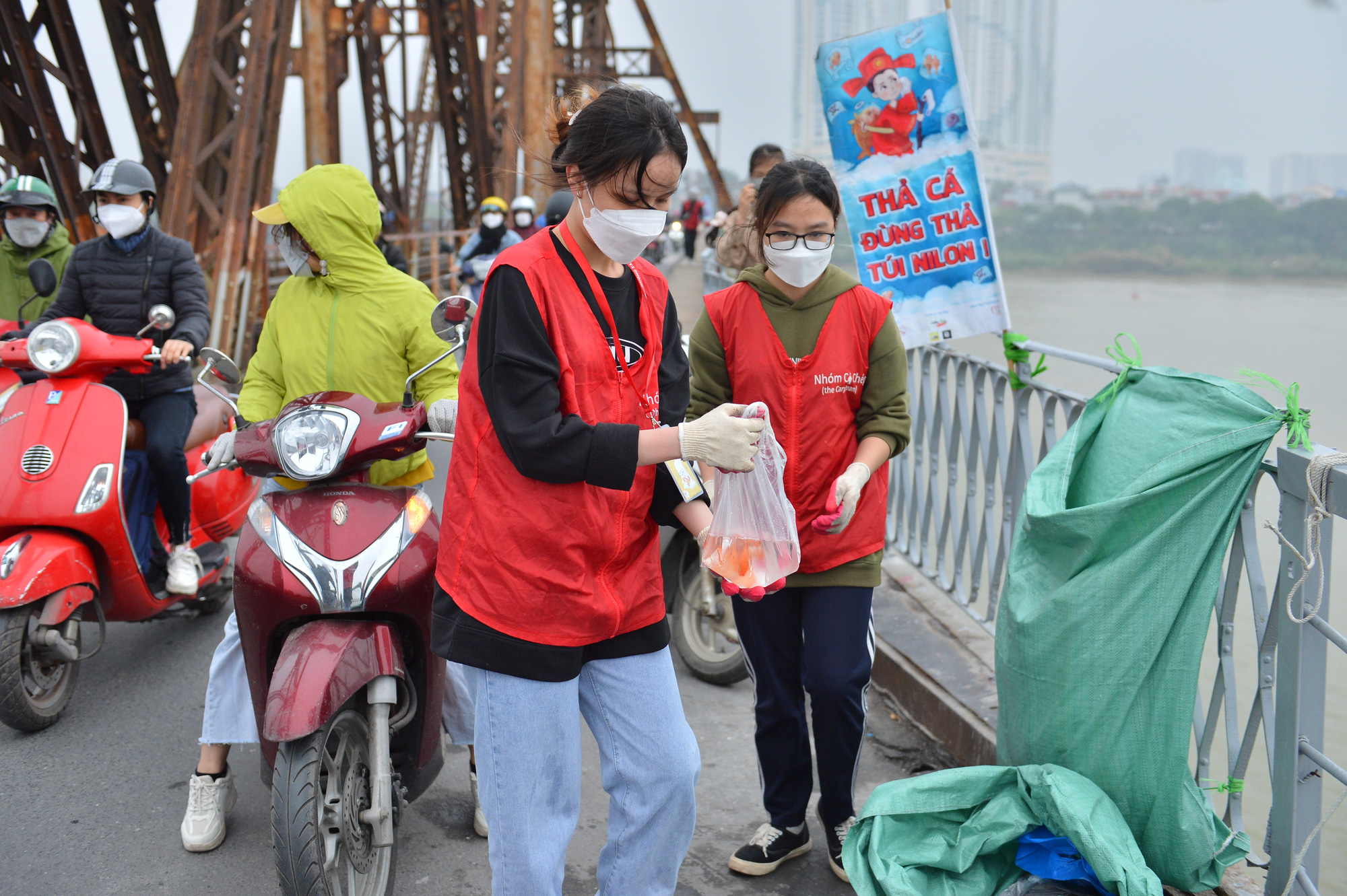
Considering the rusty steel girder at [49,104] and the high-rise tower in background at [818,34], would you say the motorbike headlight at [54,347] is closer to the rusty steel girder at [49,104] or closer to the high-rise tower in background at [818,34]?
the high-rise tower in background at [818,34]

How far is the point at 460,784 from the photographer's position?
3.37 metres

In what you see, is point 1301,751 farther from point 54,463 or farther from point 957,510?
point 54,463

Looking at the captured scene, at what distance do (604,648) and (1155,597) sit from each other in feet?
3.90

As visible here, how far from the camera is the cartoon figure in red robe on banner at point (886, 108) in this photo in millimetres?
4062

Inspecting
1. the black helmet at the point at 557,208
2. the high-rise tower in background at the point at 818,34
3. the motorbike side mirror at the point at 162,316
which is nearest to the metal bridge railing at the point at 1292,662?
the high-rise tower in background at the point at 818,34

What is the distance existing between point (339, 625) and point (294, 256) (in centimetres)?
98

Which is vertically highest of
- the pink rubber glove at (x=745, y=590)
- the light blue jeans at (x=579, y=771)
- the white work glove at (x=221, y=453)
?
the white work glove at (x=221, y=453)

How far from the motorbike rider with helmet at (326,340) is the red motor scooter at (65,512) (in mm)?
902

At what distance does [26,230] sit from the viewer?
4906 mm

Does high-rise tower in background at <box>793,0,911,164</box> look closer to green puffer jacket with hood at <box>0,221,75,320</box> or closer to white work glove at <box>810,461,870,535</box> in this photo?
white work glove at <box>810,461,870,535</box>

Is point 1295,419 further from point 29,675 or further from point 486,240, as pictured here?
point 486,240

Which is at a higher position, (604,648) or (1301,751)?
(604,648)

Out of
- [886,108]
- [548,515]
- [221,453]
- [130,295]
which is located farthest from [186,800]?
[886,108]

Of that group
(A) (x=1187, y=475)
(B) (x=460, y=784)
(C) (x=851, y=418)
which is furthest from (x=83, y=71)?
(A) (x=1187, y=475)
